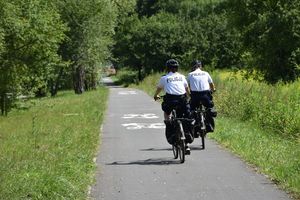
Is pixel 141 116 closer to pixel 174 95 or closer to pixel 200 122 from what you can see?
pixel 200 122

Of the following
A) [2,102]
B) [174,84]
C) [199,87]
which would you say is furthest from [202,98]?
[2,102]

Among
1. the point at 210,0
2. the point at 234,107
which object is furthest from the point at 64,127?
the point at 210,0

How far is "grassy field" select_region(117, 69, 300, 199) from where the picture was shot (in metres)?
11.0

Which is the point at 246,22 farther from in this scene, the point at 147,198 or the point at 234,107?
the point at 147,198

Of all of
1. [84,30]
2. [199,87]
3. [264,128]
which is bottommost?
[264,128]

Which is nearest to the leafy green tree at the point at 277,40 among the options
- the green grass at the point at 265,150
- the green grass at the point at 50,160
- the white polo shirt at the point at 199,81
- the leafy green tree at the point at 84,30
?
the green grass at the point at 265,150

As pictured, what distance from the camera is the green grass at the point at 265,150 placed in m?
10.1

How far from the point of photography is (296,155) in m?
12.3

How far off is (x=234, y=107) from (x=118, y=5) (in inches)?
1793

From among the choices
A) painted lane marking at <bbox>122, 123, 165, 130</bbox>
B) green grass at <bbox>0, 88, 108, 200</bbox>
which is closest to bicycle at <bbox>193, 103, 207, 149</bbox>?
green grass at <bbox>0, 88, 108, 200</bbox>

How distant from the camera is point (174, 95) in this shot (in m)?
12.8

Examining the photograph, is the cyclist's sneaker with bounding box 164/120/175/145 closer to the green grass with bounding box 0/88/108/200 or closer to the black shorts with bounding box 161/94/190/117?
the black shorts with bounding box 161/94/190/117

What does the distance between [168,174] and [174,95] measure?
2300 millimetres

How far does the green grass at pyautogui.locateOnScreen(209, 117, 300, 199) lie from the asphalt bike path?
23 cm
